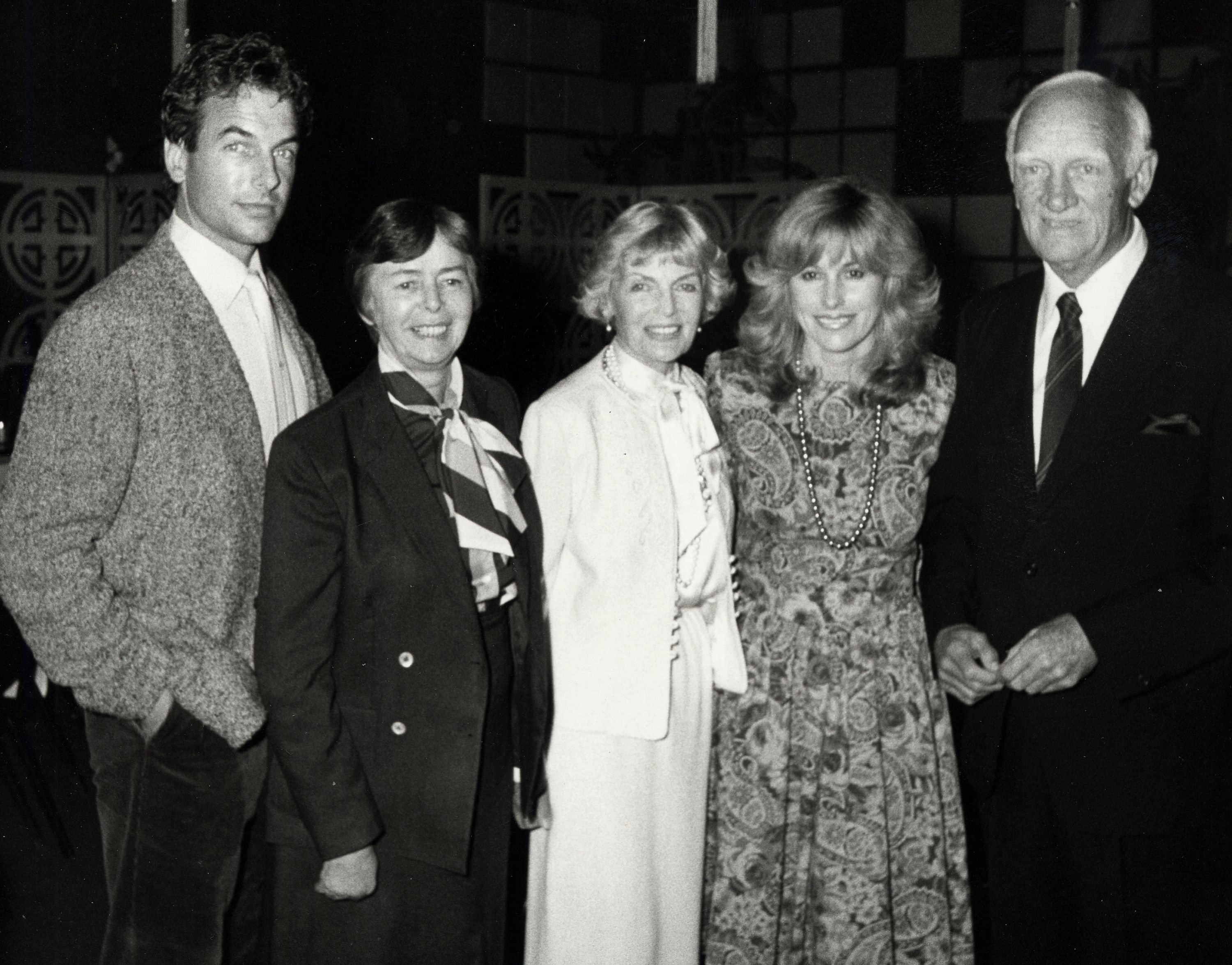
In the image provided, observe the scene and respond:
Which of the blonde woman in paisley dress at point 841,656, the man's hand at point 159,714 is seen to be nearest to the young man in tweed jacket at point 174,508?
the man's hand at point 159,714

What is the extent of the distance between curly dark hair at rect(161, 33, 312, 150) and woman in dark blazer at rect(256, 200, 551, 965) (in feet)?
0.89

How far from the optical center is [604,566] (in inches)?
93.0

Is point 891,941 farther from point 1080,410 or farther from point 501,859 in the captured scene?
point 1080,410

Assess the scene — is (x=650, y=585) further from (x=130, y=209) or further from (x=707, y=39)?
(x=130, y=209)

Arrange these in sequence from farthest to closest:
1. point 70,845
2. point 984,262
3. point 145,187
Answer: point 984,262
point 145,187
point 70,845

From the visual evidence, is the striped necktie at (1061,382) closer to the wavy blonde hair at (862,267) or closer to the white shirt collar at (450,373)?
the wavy blonde hair at (862,267)

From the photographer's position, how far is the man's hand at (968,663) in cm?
217

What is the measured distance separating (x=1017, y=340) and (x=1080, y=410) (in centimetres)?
20

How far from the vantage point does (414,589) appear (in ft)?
6.55

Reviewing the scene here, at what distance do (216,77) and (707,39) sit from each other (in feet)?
8.82

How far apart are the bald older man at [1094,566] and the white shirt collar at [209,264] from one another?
4.17ft

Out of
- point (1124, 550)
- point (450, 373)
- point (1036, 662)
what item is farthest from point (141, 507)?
point (1124, 550)

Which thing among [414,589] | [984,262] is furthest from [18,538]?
[984,262]

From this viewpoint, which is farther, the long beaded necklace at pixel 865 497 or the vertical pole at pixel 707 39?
the vertical pole at pixel 707 39
